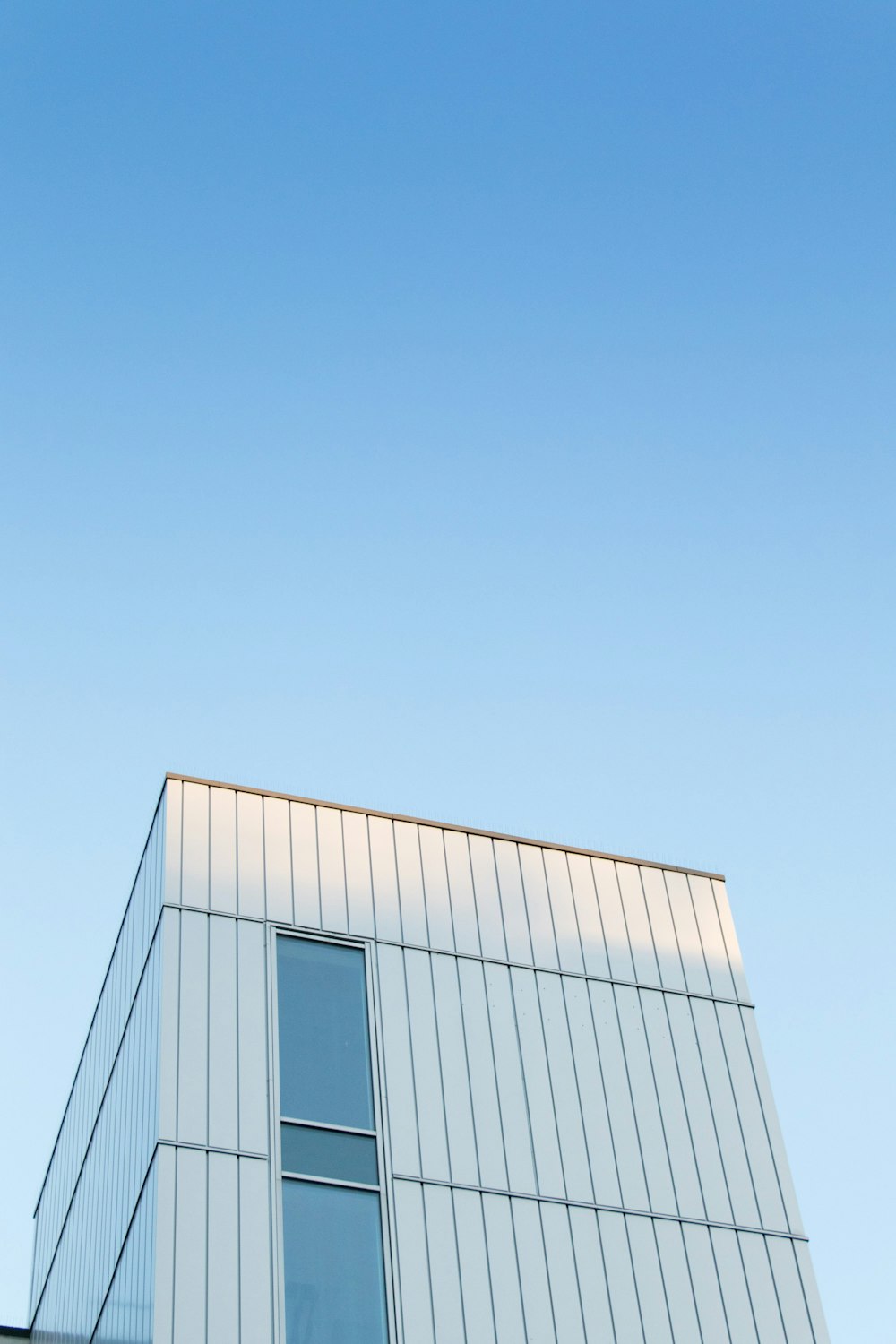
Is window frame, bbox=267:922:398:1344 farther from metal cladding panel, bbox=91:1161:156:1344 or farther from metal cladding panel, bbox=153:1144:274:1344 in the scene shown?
metal cladding panel, bbox=91:1161:156:1344

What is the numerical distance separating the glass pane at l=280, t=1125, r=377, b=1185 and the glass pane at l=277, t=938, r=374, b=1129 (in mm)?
156

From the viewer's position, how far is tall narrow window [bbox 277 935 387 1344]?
16.0m

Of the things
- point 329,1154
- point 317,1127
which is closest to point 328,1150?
point 329,1154

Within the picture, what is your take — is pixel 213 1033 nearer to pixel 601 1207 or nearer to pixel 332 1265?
pixel 332 1265

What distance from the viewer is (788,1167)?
19.4 m

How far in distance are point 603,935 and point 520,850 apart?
1.48 metres

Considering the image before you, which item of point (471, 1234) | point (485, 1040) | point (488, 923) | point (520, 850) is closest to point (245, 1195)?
point (471, 1234)

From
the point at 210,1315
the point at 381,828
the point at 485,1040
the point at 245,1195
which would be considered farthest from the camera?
the point at 381,828

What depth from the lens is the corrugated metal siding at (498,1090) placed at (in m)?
16.4

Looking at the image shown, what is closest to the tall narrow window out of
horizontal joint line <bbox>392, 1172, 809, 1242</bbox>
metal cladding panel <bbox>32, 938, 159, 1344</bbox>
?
horizontal joint line <bbox>392, 1172, 809, 1242</bbox>

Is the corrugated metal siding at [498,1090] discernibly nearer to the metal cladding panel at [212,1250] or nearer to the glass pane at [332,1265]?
the metal cladding panel at [212,1250]

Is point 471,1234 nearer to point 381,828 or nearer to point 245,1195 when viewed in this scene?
point 245,1195

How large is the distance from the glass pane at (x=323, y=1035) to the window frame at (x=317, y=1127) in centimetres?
6

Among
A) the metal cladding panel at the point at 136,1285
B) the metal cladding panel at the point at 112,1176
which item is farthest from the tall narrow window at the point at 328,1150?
the metal cladding panel at the point at 112,1176
